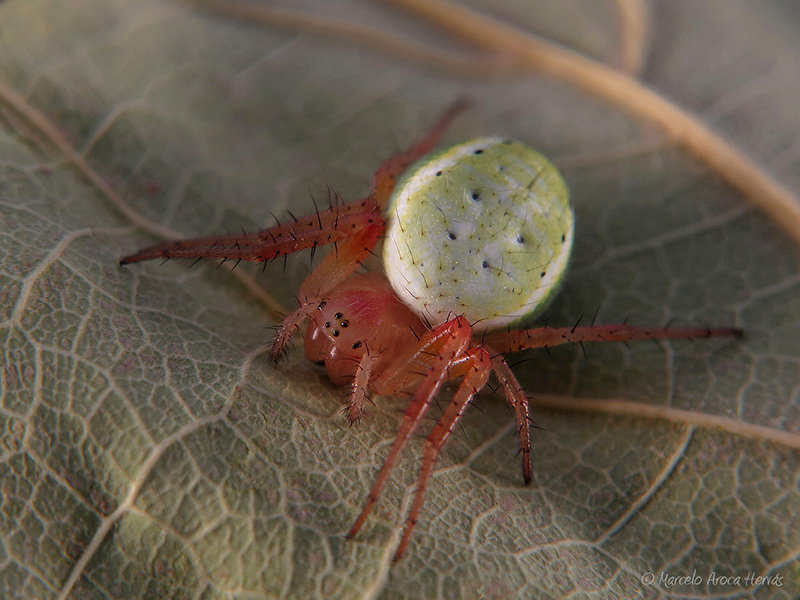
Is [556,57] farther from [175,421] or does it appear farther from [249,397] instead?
[175,421]

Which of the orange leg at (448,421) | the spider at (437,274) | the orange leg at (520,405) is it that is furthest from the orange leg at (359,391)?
the orange leg at (520,405)

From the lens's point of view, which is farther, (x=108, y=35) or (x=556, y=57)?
(x=556, y=57)

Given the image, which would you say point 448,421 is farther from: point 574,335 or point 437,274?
point 574,335

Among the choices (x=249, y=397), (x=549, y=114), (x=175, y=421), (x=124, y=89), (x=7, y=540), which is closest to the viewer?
(x=7, y=540)

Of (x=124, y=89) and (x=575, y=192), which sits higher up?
(x=575, y=192)

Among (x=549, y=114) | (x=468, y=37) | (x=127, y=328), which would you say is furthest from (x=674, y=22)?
(x=127, y=328)

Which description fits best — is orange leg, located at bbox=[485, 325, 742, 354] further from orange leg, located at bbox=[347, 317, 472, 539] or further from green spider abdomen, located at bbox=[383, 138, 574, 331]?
orange leg, located at bbox=[347, 317, 472, 539]

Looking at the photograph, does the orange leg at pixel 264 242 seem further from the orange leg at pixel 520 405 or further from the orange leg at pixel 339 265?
the orange leg at pixel 520 405
